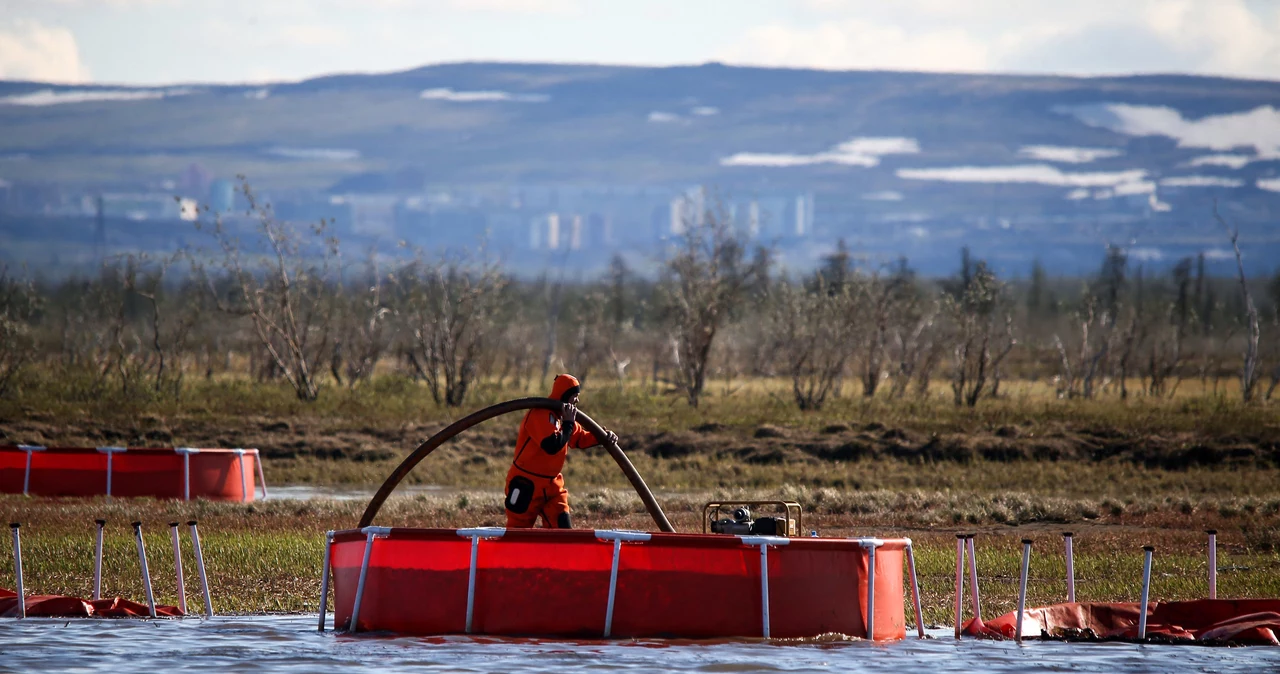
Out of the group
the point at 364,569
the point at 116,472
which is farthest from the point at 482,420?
the point at 116,472

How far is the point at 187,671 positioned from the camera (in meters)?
9.65

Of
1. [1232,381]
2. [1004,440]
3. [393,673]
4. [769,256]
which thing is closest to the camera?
[393,673]

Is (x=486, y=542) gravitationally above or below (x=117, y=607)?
above

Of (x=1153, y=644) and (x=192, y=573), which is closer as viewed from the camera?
(x=1153, y=644)

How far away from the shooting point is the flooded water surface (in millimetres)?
9836

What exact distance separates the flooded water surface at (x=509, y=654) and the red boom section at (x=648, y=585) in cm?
13

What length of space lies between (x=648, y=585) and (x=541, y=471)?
60.0 inches

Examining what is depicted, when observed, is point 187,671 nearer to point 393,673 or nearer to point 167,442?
point 393,673

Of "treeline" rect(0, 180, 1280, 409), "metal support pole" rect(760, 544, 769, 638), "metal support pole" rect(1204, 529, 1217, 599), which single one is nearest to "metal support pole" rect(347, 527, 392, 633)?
"metal support pole" rect(760, 544, 769, 638)

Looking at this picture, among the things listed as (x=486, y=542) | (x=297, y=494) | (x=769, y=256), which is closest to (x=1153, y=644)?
(x=486, y=542)

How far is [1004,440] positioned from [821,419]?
169 inches

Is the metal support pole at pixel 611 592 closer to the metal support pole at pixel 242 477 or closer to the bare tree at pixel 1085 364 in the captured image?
the metal support pole at pixel 242 477

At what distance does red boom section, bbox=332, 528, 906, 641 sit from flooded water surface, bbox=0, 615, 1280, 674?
0.41 ft

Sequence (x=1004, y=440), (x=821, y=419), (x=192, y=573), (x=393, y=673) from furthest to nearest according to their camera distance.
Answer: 1. (x=821, y=419)
2. (x=1004, y=440)
3. (x=192, y=573)
4. (x=393, y=673)
